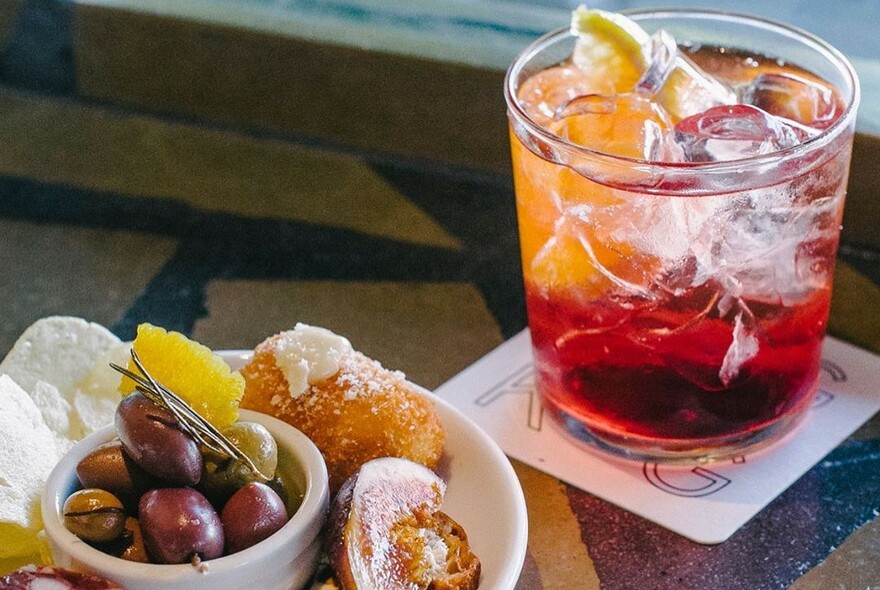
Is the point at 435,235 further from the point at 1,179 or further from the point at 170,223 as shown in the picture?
the point at 1,179

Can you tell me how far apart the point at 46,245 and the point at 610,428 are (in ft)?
2.24

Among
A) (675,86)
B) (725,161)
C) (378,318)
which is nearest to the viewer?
(725,161)

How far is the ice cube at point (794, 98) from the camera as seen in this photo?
940 millimetres

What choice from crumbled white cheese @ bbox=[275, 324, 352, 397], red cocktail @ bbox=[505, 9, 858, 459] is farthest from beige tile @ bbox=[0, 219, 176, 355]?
red cocktail @ bbox=[505, 9, 858, 459]

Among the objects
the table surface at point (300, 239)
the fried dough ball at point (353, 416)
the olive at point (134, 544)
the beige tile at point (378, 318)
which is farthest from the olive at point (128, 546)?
the beige tile at point (378, 318)

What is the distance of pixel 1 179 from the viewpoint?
4.65ft

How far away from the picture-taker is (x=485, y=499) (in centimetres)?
86

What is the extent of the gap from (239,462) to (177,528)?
70mm

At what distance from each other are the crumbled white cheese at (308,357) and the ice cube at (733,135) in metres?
0.30

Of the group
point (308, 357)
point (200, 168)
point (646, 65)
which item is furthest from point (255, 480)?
point (200, 168)

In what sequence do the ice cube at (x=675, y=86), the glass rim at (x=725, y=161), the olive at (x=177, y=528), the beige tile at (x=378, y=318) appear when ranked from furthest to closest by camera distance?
1. the beige tile at (x=378, y=318)
2. the ice cube at (x=675, y=86)
3. the glass rim at (x=725, y=161)
4. the olive at (x=177, y=528)

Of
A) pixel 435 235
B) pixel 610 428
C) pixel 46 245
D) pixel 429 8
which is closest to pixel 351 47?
pixel 429 8

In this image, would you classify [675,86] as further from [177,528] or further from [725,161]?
[177,528]

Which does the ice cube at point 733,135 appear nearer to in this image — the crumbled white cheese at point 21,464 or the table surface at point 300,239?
the table surface at point 300,239
